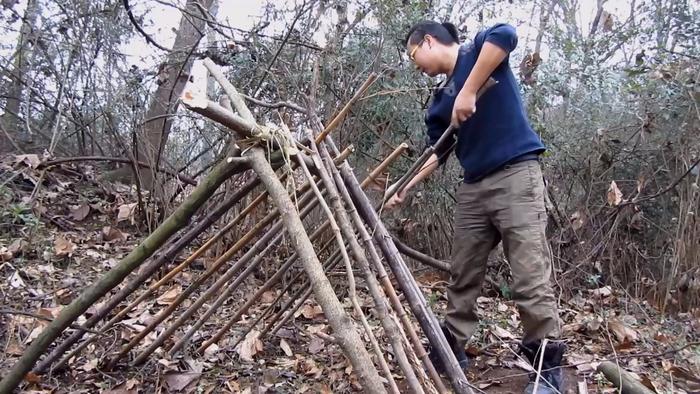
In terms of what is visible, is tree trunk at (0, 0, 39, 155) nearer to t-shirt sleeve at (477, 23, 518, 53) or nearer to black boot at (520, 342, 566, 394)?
t-shirt sleeve at (477, 23, 518, 53)

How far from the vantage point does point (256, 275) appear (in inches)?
143

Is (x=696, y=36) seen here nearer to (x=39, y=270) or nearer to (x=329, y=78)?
(x=329, y=78)

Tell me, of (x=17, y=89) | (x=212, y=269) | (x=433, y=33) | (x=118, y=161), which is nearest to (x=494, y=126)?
(x=433, y=33)

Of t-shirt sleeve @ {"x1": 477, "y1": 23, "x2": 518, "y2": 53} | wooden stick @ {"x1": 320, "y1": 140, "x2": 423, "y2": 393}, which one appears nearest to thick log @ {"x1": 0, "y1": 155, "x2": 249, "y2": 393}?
wooden stick @ {"x1": 320, "y1": 140, "x2": 423, "y2": 393}

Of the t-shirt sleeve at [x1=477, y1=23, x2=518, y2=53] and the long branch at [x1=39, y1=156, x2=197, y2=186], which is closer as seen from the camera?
the t-shirt sleeve at [x1=477, y1=23, x2=518, y2=53]

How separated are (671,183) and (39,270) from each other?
15.4 ft

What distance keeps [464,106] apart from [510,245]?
680mm

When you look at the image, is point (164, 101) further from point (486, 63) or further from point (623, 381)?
point (623, 381)

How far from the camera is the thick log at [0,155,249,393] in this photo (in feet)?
6.07

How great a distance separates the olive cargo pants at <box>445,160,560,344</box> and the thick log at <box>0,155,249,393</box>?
1.32 m

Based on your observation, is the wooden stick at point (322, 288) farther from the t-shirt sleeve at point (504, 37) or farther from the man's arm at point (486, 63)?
the t-shirt sleeve at point (504, 37)

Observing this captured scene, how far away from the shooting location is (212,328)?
3021 mm

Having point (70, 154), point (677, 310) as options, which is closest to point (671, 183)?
point (677, 310)

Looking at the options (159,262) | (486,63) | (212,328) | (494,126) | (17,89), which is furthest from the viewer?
(17,89)
